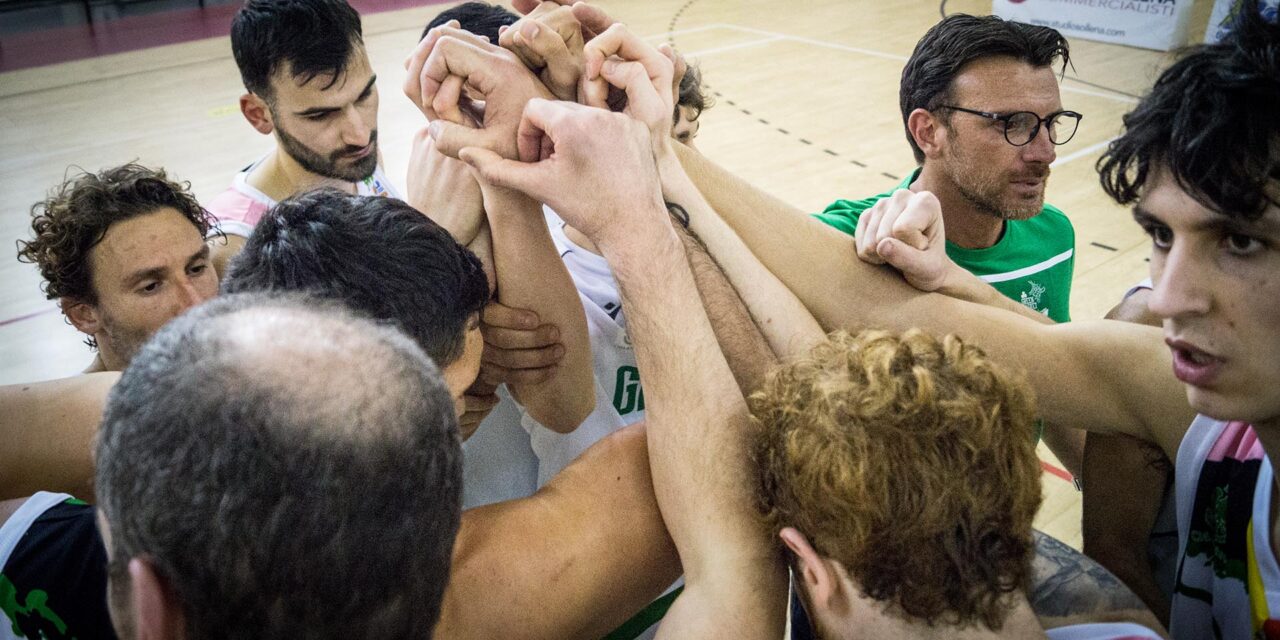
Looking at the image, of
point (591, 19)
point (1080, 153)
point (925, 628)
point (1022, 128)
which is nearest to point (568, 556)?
point (925, 628)

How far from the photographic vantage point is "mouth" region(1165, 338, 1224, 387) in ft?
4.78

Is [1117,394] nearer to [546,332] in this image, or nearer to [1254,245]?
[1254,245]

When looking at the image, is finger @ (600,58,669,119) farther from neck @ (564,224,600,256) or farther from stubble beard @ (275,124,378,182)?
stubble beard @ (275,124,378,182)

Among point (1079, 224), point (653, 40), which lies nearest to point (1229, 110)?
point (1079, 224)

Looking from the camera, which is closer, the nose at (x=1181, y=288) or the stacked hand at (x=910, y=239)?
the nose at (x=1181, y=288)

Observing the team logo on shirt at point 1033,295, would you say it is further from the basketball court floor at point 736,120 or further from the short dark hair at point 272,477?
the short dark hair at point 272,477

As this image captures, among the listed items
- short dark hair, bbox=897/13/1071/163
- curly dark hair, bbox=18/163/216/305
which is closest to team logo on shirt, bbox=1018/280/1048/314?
short dark hair, bbox=897/13/1071/163

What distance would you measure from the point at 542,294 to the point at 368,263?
0.63 meters

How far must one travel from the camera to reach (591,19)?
81.4 inches

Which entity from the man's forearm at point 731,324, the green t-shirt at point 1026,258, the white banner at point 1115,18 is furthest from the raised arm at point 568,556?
the white banner at point 1115,18

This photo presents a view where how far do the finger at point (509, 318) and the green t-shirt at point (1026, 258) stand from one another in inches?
49.4

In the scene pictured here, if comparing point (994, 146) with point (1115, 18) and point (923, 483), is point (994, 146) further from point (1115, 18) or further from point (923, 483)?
point (1115, 18)

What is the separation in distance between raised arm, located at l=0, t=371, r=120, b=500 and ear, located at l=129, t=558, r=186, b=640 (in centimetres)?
120

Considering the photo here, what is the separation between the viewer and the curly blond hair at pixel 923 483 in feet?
4.37
